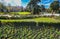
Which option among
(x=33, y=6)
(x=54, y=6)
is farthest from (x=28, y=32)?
(x=54, y=6)

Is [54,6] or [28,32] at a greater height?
[54,6]

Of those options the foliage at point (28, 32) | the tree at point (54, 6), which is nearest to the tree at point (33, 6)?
the tree at point (54, 6)

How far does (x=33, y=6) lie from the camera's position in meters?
6.14

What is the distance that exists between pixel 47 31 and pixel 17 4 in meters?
1.26

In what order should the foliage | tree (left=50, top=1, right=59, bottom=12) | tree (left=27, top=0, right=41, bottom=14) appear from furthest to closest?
1. tree (left=27, top=0, right=41, bottom=14)
2. tree (left=50, top=1, right=59, bottom=12)
3. the foliage

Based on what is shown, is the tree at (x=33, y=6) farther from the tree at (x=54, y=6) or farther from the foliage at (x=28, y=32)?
the foliage at (x=28, y=32)

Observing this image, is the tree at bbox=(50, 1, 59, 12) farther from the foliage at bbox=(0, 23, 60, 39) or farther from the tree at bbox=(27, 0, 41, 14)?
the foliage at bbox=(0, 23, 60, 39)

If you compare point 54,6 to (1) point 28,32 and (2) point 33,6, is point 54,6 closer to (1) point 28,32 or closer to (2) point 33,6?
(2) point 33,6

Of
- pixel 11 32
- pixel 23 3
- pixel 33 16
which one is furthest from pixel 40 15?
pixel 11 32

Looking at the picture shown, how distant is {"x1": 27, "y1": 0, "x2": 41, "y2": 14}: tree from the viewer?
6.09 m

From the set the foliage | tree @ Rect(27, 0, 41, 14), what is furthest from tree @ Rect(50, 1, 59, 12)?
the foliage

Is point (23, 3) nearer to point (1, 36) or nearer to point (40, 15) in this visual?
point (40, 15)

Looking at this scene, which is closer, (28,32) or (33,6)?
(28,32)

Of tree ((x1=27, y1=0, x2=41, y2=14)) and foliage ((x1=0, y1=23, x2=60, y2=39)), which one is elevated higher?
tree ((x1=27, y1=0, x2=41, y2=14))
